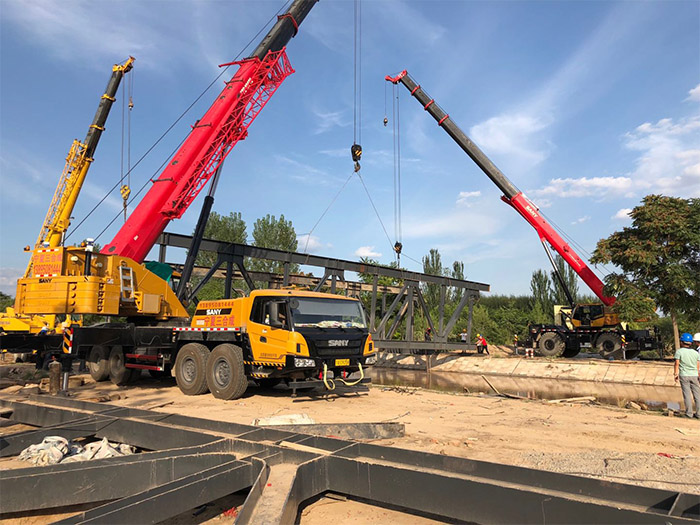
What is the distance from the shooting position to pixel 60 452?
5.53m

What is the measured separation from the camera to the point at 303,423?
6645 millimetres

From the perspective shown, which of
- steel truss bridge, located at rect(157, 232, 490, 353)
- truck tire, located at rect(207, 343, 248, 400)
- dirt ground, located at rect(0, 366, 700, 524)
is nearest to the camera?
dirt ground, located at rect(0, 366, 700, 524)

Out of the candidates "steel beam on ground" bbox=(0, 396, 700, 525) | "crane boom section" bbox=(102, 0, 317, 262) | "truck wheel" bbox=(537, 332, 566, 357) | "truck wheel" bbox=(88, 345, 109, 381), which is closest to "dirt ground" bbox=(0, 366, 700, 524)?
"steel beam on ground" bbox=(0, 396, 700, 525)

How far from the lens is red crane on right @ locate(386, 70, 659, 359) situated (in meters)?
22.5

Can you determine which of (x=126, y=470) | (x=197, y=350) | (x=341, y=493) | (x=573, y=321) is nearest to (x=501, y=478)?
(x=341, y=493)

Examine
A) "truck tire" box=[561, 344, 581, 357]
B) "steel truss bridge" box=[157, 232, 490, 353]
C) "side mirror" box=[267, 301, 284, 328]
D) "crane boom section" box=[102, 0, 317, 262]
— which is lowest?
"truck tire" box=[561, 344, 581, 357]

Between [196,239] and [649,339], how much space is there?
836 inches

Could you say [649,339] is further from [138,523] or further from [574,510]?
[138,523]

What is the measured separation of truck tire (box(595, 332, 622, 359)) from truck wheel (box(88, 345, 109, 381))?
21.5m

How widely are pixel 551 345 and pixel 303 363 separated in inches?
774

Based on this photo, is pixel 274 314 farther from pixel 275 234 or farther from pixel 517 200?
pixel 275 234

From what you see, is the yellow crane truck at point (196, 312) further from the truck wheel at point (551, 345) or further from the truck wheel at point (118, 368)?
the truck wheel at point (551, 345)

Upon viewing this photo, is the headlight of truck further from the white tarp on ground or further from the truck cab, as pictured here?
the white tarp on ground

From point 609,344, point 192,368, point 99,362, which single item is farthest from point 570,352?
point 99,362
